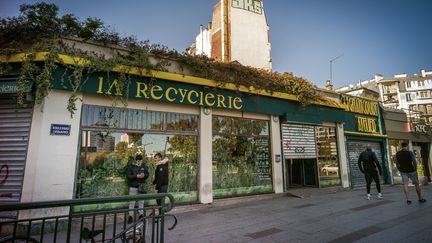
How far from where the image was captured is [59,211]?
651 cm

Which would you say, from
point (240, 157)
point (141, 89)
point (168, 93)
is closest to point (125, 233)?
point (141, 89)

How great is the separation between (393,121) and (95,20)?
1893 centimetres

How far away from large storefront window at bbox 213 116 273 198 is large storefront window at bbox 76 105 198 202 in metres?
1.01

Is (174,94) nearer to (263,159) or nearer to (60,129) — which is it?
(60,129)

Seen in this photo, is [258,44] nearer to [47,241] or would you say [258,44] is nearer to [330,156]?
[330,156]

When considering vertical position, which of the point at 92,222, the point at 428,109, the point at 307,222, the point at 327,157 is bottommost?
the point at 307,222

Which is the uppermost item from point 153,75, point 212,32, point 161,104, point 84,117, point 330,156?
point 212,32

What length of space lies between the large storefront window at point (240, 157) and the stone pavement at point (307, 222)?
92 cm

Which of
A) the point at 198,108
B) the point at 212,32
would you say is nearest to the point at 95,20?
the point at 198,108

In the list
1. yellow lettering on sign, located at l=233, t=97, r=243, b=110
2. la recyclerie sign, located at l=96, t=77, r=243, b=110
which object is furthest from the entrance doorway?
la recyclerie sign, located at l=96, t=77, r=243, b=110

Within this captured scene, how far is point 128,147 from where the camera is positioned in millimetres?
7844

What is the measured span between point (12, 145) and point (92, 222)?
474 centimetres

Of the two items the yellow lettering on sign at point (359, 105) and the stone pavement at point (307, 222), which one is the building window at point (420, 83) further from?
the stone pavement at point (307, 222)

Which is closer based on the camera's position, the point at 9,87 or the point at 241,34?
the point at 9,87
